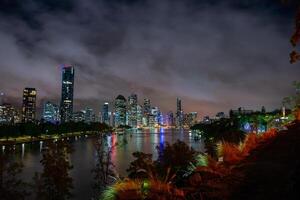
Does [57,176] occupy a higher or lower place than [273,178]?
lower

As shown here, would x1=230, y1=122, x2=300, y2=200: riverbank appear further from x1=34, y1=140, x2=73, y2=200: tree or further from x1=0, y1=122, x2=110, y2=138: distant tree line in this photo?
x1=0, y1=122, x2=110, y2=138: distant tree line

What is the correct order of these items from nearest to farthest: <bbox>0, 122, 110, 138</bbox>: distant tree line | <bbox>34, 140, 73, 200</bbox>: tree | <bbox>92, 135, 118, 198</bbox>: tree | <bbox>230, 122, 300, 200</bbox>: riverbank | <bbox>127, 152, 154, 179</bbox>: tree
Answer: <bbox>230, 122, 300, 200</bbox>: riverbank < <bbox>127, 152, 154, 179</bbox>: tree < <bbox>34, 140, 73, 200</bbox>: tree < <bbox>92, 135, 118, 198</bbox>: tree < <bbox>0, 122, 110, 138</bbox>: distant tree line

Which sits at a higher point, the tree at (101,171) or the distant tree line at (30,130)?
the distant tree line at (30,130)

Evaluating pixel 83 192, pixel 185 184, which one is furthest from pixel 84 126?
pixel 185 184

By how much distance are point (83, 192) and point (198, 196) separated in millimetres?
26642

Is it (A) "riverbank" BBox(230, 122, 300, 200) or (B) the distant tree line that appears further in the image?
(B) the distant tree line

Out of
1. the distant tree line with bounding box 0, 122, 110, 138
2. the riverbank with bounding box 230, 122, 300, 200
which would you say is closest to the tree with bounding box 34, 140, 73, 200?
the riverbank with bounding box 230, 122, 300, 200

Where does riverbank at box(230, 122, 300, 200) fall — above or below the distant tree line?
below

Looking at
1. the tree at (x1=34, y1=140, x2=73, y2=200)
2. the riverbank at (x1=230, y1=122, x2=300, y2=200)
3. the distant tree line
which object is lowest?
the tree at (x1=34, y1=140, x2=73, y2=200)

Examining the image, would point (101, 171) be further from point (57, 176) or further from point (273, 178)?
point (273, 178)

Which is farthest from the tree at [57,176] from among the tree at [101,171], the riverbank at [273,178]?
the riverbank at [273,178]

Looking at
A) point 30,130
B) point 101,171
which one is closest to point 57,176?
point 101,171

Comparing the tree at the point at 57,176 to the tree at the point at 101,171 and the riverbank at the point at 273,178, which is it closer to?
the tree at the point at 101,171

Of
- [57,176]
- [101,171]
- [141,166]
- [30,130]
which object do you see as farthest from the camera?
[30,130]
